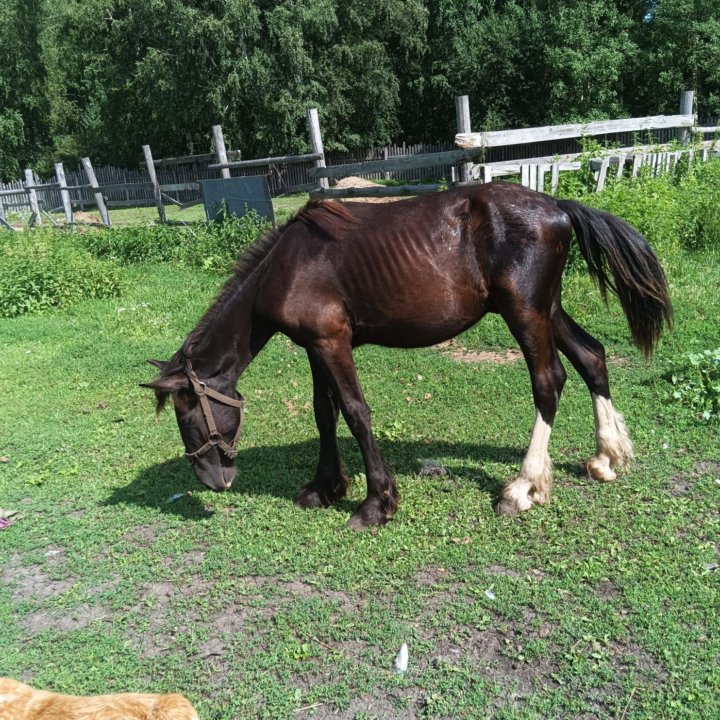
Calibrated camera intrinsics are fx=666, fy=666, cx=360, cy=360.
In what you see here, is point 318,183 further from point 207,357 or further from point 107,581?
point 107,581

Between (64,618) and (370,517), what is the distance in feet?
5.94

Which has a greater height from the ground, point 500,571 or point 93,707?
point 93,707

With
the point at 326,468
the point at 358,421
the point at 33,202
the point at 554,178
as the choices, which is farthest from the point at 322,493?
the point at 33,202

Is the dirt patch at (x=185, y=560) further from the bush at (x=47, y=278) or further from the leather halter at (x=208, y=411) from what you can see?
the bush at (x=47, y=278)

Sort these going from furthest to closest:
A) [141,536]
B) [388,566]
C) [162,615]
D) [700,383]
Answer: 1. [700,383]
2. [141,536]
3. [388,566]
4. [162,615]

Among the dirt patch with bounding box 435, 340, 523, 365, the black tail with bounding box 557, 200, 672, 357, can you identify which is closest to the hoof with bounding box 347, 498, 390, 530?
the black tail with bounding box 557, 200, 672, 357

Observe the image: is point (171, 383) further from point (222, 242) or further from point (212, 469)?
point (222, 242)

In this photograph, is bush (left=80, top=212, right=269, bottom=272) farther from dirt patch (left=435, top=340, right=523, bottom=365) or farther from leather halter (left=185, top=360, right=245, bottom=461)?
leather halter (left=185, top=360, right=245, bottom=461)

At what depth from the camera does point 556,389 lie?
4184 millimetres

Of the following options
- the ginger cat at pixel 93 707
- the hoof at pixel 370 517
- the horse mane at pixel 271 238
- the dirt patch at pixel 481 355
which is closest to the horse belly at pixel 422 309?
the horse mane at pixel 271 238

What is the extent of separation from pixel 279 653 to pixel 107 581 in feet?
4.35

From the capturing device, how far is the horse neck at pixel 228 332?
4219mm

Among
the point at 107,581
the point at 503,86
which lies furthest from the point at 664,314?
the point at 503,86

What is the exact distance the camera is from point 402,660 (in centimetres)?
301
